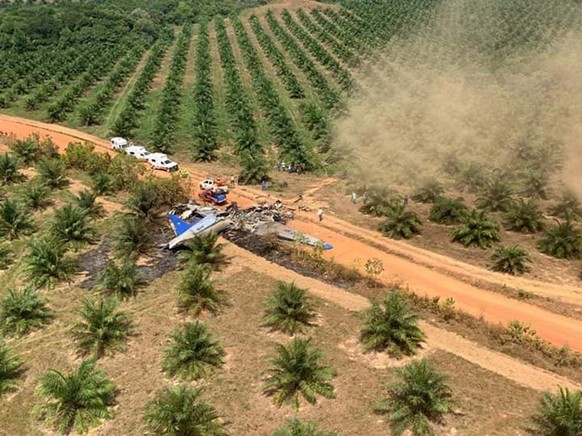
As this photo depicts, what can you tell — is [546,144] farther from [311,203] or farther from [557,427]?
[557,427]

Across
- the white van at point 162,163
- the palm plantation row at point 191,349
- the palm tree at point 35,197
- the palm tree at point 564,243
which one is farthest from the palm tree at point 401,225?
the palm tree at point 35,197

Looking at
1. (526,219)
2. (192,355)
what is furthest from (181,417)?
(526,219)

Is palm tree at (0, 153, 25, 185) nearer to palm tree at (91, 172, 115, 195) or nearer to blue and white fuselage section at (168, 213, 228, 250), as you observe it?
palm tree at (91, 172, 115, 195)

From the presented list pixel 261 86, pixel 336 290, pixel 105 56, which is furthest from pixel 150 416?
pixel 105 56

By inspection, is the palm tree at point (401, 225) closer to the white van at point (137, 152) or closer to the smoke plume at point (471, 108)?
the smoke plume at point (471, 108)

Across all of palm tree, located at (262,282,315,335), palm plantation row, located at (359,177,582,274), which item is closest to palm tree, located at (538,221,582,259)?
palm plantation row, located at (359,177,582,274)

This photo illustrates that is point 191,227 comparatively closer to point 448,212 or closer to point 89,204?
point 89,204
